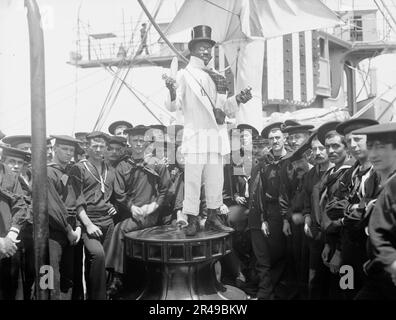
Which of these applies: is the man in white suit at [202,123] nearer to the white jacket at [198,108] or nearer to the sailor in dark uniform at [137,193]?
the white jacket at [198,108]

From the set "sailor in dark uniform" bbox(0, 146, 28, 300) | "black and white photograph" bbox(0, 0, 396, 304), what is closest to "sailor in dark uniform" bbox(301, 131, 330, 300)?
"black and white photograph" bbox(0, 0, 396, 304)

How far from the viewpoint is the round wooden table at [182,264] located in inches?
132

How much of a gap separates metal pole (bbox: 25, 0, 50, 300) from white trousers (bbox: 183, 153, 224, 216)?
1.02 meters

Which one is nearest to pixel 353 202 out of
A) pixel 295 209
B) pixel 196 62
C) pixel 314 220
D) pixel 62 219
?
pixel 314 220

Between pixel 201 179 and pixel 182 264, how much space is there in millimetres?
644

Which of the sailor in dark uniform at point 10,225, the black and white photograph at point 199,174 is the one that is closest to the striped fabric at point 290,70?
the black and white photograph at point 199,174

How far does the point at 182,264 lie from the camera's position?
3377 mm

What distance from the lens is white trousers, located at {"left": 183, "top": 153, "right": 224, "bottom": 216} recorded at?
3.48m

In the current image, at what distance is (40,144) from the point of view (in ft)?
10.2

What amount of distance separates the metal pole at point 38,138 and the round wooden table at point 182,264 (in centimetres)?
69

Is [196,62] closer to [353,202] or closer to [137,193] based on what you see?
[137,193]

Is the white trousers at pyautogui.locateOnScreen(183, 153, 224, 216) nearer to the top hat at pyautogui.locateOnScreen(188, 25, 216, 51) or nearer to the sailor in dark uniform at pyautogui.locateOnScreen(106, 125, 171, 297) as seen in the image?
the sailor in dark uniform at pyautogui.locateOnScreen(106, 125, 171, 297)
